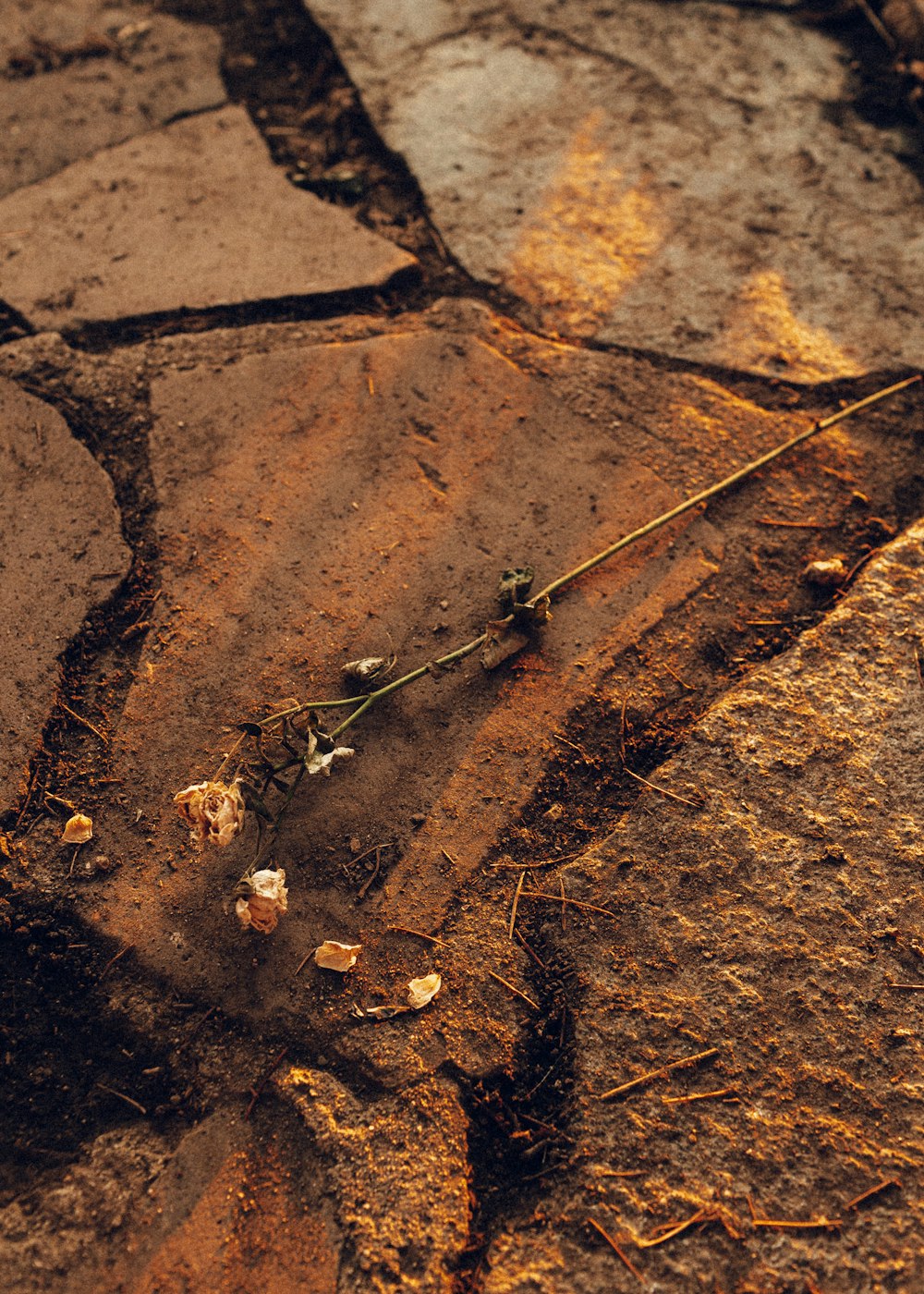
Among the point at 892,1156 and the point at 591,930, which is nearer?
the point at 892,1156

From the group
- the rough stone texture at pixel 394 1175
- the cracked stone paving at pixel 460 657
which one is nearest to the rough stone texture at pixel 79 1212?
the cracked stone paving at pixel 460 657

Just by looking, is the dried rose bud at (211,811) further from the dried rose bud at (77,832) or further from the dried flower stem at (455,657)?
the dried rose bud at (77,832)

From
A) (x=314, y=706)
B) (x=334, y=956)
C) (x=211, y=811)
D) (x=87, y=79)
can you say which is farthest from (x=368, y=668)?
(x=87, y=79)

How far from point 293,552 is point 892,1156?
134cm

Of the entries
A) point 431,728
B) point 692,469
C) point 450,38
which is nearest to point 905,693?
point 692,469

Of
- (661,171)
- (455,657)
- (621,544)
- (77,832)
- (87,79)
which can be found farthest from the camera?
(87,79)

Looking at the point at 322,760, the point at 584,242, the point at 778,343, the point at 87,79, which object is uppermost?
the point at 87,79

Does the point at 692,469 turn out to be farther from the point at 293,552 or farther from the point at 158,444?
the point at 158,444

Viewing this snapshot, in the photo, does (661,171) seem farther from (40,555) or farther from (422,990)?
(422,990)

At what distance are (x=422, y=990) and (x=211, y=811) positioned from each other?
0.41 metres

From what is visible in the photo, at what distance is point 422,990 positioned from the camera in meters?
1.33

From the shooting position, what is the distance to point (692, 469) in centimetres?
180

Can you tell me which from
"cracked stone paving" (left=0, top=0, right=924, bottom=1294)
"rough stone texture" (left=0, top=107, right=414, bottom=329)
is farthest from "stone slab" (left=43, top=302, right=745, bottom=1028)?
"rough stone texture" (left=0, top=107, right=414, bottom=329)

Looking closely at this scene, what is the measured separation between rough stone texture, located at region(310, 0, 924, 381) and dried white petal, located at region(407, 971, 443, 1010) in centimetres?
135
